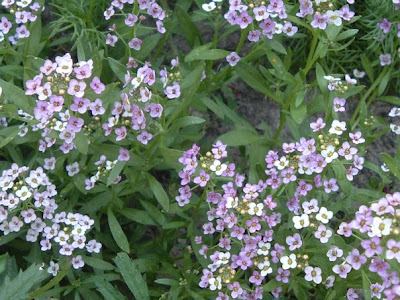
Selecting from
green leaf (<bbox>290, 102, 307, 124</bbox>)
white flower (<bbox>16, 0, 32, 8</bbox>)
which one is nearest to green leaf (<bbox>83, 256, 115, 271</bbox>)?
green leaf (<bbox>290, 102, 307, 124</bbox>)

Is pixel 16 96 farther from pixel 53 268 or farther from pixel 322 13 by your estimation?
pixel 322 13

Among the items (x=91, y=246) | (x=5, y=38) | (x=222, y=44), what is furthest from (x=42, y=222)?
(x=222, y=44)

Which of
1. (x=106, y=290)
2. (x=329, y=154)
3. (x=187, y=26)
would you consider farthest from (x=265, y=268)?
(x=187, y=26)

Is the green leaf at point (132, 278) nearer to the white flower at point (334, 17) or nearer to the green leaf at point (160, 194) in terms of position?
the green leaf at point (160, 194)

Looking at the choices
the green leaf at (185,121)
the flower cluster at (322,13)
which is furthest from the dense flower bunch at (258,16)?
the green leaf at (185,121)

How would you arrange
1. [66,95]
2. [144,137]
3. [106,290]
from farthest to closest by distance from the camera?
1. [106,290]
2. [144,137]
3. [66,95]
